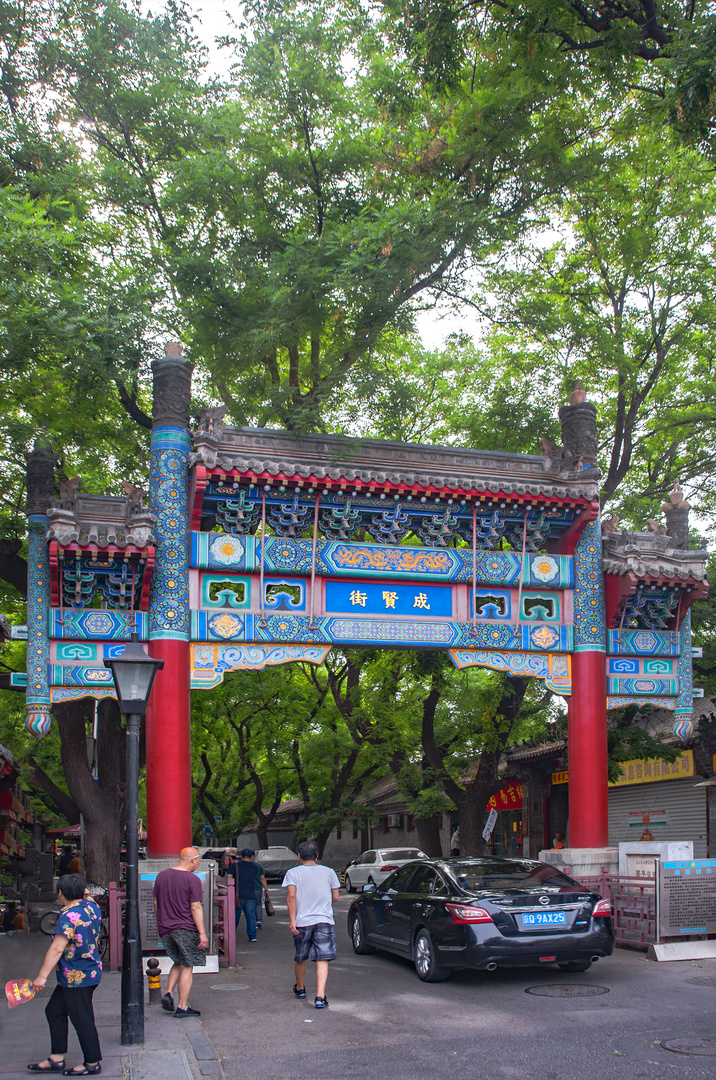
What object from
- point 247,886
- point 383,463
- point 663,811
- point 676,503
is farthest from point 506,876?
point 663,811

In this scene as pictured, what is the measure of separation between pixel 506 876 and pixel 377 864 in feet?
55.4

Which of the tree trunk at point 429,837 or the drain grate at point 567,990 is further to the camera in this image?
the tree trunk at point 429,837

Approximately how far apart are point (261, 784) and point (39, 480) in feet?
70.4

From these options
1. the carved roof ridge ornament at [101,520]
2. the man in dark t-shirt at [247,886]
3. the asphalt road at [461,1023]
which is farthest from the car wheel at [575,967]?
the carved roof ridge ornament at [101,520]

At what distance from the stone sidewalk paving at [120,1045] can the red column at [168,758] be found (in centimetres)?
287

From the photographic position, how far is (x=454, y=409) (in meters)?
24.9

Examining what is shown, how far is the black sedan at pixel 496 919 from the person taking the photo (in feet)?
31.8

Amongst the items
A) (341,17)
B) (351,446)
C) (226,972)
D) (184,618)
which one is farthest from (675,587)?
(341,17)

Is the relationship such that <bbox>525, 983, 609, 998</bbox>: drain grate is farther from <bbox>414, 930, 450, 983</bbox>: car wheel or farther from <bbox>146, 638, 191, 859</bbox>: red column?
<bbox>146, 638, 191, 859</bbox>: red column

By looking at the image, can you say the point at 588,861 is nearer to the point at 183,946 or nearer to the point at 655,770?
the point at 183,946

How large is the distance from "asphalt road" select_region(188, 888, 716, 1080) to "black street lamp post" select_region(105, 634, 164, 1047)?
77 cm

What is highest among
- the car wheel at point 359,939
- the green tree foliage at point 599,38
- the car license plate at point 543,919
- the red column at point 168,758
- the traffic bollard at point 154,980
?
the green tree foliage at point 599,38

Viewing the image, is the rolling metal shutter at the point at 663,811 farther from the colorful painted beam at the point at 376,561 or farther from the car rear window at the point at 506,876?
the car rear window at the point at 506,876

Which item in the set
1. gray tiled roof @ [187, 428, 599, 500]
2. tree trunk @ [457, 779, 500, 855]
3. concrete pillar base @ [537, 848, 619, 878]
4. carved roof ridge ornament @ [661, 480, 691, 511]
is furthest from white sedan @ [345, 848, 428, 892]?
gray tiled roof @ [187, 428, 599, 500]
